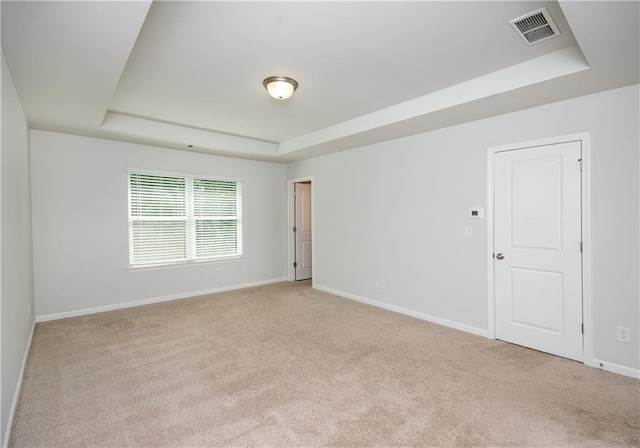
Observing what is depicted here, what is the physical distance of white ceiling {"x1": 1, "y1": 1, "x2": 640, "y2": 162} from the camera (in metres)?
1.91

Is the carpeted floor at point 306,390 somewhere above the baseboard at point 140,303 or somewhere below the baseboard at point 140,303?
below

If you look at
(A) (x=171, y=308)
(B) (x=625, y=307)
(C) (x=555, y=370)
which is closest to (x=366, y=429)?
(C) (x=555, y=370)

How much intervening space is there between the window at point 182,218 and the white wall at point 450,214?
4.85ft

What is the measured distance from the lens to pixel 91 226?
14.5ft

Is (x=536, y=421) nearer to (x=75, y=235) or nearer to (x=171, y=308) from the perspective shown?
(x=171, y=308)

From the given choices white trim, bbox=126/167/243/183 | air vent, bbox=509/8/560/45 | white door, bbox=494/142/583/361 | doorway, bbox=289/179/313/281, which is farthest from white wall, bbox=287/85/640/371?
white trim, bbox=126/167/243/183

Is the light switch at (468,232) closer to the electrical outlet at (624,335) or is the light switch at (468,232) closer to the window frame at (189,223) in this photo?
the electrical outlet at (624,335)

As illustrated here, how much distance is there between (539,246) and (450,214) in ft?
3.16

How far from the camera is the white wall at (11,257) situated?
2049 mm

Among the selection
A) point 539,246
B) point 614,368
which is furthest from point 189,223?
point 614,368

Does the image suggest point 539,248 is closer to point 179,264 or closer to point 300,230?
point 300,230

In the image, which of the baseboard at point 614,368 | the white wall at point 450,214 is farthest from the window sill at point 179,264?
the baseboard at point 614,368

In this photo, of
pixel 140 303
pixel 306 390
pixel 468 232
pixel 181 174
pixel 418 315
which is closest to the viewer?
pixel 306 390

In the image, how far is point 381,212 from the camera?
15.4ft
